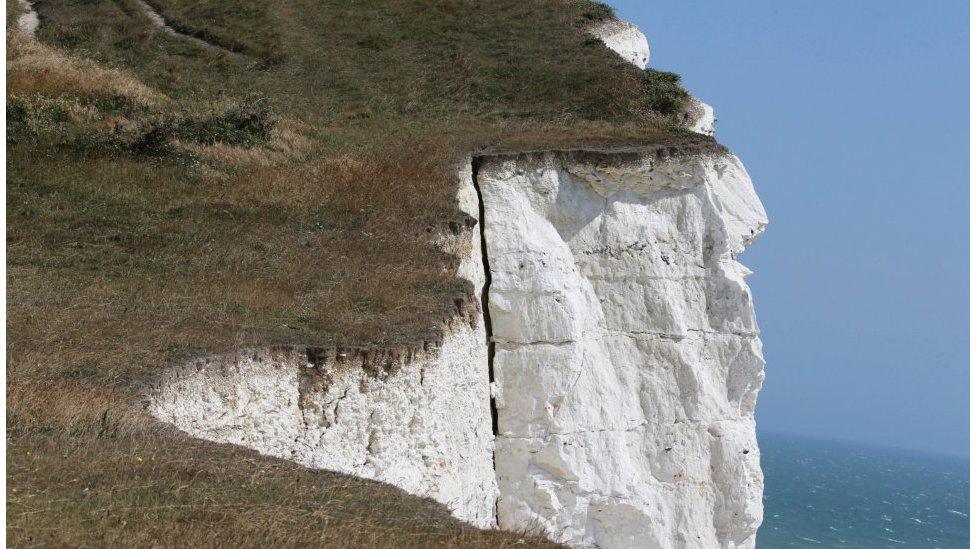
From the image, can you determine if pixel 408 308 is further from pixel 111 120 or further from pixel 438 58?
pixel 438 58

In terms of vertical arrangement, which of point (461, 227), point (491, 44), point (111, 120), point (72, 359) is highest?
point (491, 44)

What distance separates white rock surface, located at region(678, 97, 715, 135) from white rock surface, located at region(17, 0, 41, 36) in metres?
25.4

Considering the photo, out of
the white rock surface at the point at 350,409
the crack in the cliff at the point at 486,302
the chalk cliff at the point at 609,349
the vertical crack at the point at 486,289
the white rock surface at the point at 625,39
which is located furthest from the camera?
the white rock surface at the point at 625,39

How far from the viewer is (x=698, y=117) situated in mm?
37594

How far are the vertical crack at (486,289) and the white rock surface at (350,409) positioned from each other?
10.9 feet

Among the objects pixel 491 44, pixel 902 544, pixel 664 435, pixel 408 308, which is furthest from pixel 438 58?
pixel 902 544

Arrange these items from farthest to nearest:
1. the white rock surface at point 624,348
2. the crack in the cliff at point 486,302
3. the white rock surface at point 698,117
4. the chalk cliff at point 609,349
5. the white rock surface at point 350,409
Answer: the white rock surface at point 698,117
the white rock surface at point 624,348
the crack in the cliff at point 486,302
the chalk cliff at point 609,349
the white rock surface at point 350,409

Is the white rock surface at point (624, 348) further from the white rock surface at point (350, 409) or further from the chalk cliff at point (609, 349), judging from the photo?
the white rock surface at point (350, 409)

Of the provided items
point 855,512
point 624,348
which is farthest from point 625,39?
point 855,512

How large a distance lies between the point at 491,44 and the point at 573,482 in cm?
2414

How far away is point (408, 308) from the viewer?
2186 centimetres

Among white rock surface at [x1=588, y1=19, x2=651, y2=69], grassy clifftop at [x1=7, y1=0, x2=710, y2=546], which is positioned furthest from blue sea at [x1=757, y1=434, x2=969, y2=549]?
→ grassy clifftop at [x1=7, y1=0, x2=710, y2=546]

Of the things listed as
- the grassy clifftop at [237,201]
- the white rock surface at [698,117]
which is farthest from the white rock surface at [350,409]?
the white rock surface at [698,117]

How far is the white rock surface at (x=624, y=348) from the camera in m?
26.7
